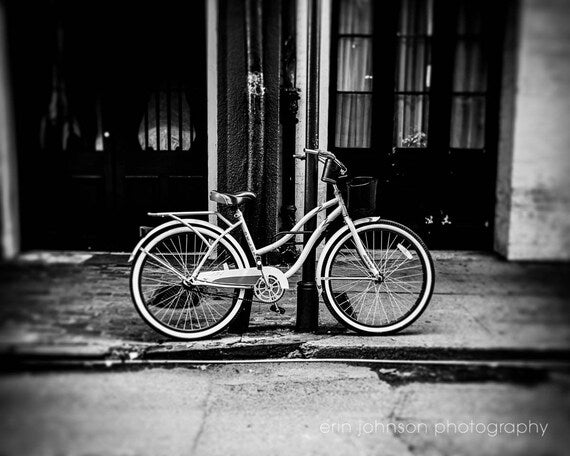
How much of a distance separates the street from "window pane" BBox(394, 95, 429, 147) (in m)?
3.71

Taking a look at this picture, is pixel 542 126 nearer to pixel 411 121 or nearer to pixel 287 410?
pixel 287 410

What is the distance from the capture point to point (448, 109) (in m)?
6.89

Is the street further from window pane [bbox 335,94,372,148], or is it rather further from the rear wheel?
window pane [bbox 335,94,372,148]

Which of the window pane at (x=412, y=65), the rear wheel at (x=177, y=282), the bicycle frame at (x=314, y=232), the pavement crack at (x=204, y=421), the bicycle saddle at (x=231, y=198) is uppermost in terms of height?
the window pane at (x=412, y=65)

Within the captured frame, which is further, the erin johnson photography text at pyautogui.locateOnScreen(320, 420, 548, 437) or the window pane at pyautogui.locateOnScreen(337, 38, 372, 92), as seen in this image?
the window pane at pyautogui.locateOnScreen(337, 38, 372, 92)

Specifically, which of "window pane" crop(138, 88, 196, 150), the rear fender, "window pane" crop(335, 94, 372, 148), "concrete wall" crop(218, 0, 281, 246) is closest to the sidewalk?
the rear fender

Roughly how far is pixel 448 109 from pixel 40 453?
6.29 meters

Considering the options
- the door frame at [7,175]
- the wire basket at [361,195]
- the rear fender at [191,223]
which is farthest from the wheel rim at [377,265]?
the door frame at [7,175]

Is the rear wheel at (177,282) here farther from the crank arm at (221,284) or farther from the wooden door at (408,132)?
the wooden door at (408,132)

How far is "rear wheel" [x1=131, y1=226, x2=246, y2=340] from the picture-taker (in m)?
4.22

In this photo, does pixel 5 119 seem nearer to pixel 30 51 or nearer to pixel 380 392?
pixel 30 51

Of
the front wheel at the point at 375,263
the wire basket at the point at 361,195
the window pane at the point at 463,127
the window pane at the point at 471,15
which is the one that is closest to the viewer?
the window pane at the point at 471,15

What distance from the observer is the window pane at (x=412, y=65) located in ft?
22.3

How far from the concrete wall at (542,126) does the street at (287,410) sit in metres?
0.28
